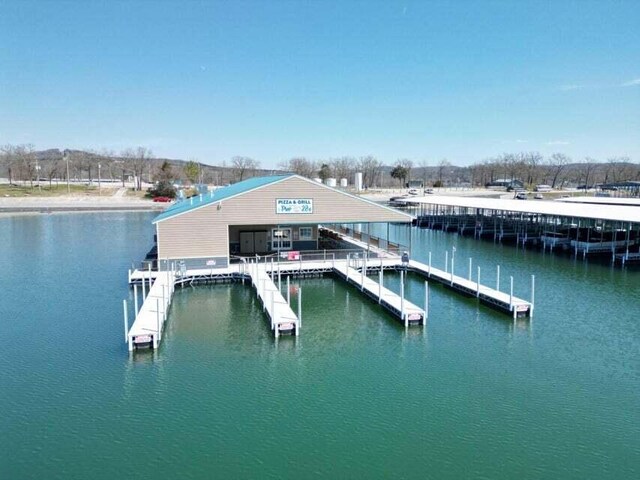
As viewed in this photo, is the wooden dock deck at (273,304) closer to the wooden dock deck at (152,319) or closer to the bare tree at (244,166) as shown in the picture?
the wooden dock deck at (152,319)

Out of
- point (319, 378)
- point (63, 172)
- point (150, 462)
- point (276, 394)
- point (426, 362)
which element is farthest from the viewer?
point (63, 172)

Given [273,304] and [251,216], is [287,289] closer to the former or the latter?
[273,304]

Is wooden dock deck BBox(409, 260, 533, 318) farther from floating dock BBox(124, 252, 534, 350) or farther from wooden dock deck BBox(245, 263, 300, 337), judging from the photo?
wooden dock deck BBox(245, 263, 300, 337)

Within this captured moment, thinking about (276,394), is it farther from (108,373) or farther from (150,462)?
(108,373)

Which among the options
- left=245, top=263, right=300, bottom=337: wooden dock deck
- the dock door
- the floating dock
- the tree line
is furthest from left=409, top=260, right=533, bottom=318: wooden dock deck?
the tree line

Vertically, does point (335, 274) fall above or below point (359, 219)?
below

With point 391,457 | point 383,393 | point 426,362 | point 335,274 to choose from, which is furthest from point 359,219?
point 391,457
